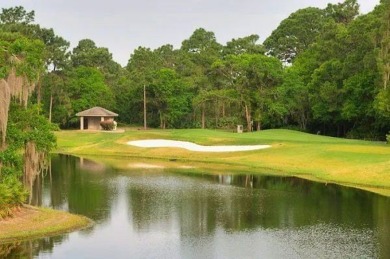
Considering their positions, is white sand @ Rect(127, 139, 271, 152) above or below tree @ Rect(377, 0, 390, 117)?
below

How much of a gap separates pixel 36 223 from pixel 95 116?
65084 millimetres

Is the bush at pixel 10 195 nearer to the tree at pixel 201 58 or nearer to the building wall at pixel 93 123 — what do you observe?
the tree at pixel 201 58

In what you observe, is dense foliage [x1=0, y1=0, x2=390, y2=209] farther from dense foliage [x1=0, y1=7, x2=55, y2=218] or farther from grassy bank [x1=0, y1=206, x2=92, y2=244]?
grassy bank [x1=0, y1=206, x2=92, y2=244]

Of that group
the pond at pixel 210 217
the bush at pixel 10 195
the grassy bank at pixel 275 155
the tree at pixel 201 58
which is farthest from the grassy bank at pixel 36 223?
the tree at pixel 201 58

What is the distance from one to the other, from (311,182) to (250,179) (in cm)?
481

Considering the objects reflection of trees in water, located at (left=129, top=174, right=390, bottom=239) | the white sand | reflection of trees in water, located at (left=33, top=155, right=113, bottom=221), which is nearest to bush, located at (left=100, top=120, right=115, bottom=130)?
the white sand

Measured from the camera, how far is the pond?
2519 cm

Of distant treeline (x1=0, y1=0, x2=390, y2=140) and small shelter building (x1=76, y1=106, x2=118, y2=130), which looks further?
small shelter building (x1=76, y1=106, x2=118, y2=130)

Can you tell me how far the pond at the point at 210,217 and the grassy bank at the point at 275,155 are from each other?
3095mm

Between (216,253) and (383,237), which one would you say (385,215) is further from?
(216,253)

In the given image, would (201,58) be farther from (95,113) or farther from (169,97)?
(95,113)

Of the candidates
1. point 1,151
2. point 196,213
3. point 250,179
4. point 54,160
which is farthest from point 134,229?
point 54,160

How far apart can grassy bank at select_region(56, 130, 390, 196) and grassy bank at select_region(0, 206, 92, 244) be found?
21.2 metres

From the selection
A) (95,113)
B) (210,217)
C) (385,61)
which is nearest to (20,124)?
(210,217)
